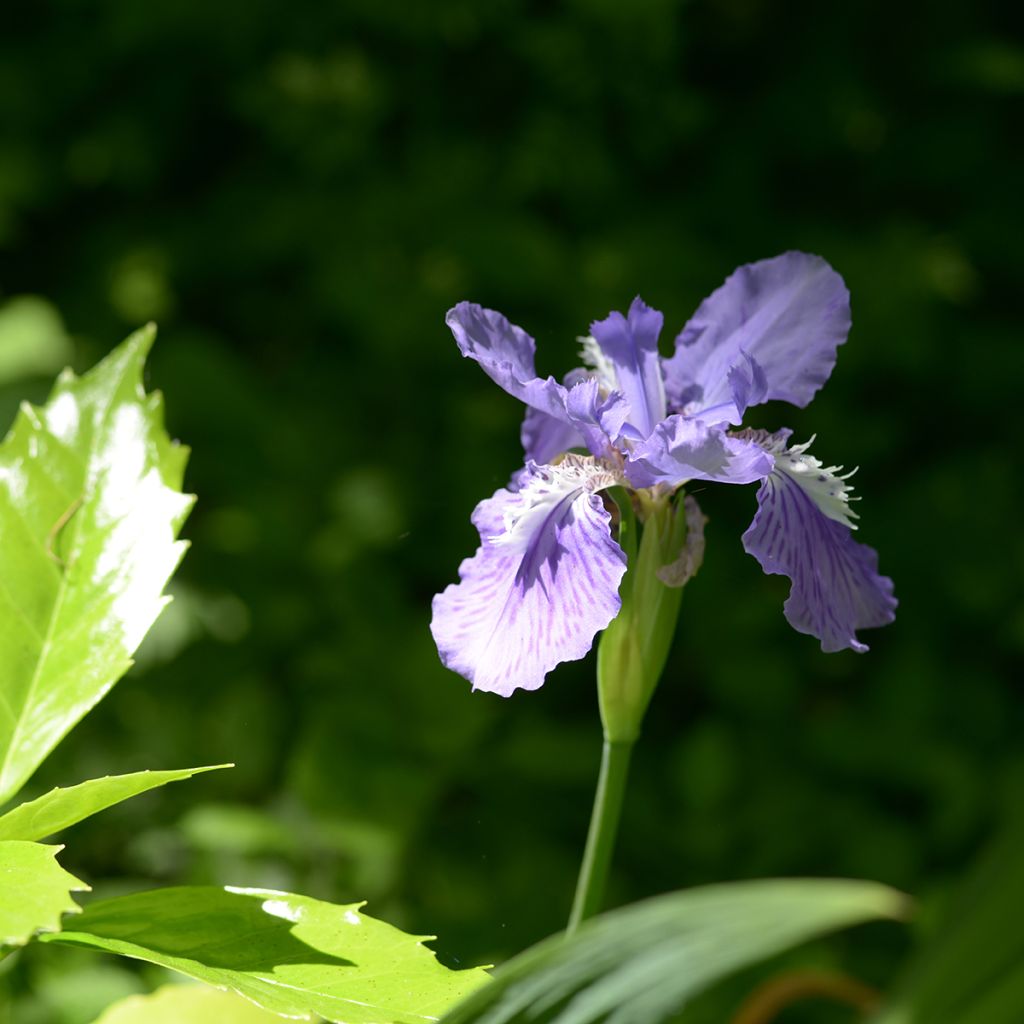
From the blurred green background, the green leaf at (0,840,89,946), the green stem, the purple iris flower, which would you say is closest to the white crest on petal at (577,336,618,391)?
the purple iris flower

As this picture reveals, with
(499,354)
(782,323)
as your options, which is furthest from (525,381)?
(782,323)

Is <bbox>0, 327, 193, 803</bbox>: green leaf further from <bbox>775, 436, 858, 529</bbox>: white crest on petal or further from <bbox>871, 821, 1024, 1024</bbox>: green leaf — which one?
<bbox>871, 821, 1024, 1024</bbox>: green leaf

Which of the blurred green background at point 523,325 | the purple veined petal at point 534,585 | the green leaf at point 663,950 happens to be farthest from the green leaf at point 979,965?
the blurred green background at point 523,325

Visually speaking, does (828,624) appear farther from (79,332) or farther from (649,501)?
(79,332)

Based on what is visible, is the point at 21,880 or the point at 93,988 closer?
the point at 21,880

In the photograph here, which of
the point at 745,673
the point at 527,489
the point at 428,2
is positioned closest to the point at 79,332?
the point at 428,2

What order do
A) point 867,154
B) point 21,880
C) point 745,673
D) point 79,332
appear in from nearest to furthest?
1. point 21,880
2. point 745,673
3. point 79,332
4. point 867,154

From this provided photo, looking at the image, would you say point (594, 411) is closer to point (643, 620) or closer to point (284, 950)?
point (643, 620)
